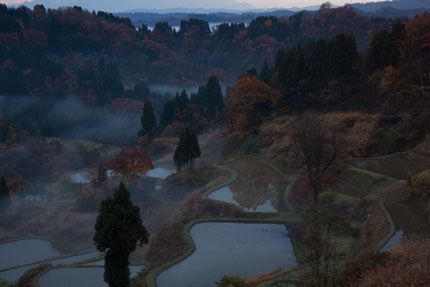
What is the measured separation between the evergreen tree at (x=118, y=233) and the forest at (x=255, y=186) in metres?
0.05

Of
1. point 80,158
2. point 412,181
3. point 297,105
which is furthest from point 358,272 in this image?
point 80,158

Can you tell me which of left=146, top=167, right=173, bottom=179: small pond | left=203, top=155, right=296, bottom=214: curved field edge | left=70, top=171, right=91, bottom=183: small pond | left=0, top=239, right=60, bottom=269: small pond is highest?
left=203, top=155, right=296, bottom=214: curved field edge

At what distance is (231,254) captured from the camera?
18.2m

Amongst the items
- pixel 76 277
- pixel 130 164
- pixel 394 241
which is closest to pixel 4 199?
pixel 130 164

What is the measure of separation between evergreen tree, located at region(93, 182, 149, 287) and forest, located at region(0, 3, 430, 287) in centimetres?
5

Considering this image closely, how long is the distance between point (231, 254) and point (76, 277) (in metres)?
8.28

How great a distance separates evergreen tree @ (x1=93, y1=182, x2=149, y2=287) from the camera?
49.2 ft

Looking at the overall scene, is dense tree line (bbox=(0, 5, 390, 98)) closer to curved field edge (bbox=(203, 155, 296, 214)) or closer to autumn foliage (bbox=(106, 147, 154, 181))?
curved field edge (bbox=(203, 155, 296, 214))

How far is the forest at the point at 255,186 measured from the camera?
15250mm

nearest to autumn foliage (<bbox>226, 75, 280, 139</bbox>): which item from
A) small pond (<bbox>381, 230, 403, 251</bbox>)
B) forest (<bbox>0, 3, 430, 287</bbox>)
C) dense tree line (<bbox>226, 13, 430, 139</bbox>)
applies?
dense tree line (<bbox>226, 13, 430, 139</bbox>)

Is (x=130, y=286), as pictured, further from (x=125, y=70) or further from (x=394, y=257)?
(x=125, y=70)

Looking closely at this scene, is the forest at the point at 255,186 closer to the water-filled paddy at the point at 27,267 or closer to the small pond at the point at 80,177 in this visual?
the water-filled paddy at the point at 27,267

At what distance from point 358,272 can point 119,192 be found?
9.37m

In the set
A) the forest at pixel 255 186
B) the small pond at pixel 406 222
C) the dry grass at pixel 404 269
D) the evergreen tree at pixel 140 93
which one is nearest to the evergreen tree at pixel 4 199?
the forest at pixel 255 186
